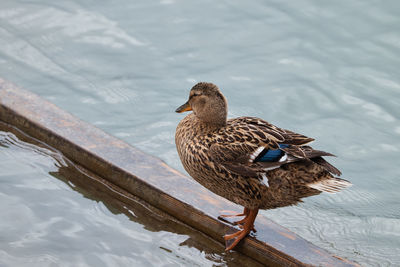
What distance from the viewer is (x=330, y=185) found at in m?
3.73

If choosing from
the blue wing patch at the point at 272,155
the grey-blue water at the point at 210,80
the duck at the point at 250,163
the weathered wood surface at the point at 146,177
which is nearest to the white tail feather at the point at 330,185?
the duck at the point at 250,163

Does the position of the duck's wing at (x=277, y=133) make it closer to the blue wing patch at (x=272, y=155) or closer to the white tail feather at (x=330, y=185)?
the blue wing patch at (x=272, y=155)

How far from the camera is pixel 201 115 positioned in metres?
4.04

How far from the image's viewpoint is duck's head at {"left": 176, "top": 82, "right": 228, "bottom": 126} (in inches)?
158

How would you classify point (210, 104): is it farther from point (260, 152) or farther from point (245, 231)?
point (245, 231)

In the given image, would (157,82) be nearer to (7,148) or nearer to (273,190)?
(7,148)

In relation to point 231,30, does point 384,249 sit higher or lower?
lower

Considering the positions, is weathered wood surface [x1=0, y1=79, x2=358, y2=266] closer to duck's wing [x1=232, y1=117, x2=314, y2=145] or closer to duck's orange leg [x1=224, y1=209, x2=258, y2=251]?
duck's orange leg [x1=224, y1=209, x2=258, y2=251]

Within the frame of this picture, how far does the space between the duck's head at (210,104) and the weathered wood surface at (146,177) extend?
20.2 inches

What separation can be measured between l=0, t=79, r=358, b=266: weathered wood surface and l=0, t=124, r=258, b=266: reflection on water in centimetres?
8

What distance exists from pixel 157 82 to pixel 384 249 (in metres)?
3.28

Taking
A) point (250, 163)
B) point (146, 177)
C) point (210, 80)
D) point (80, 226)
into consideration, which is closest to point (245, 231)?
point (250, 163)

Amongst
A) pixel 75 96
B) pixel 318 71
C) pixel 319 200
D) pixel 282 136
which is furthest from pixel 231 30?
pixel 282 136

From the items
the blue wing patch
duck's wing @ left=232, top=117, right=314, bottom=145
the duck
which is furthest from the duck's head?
the blue wing patch
